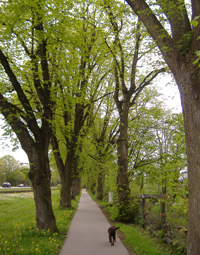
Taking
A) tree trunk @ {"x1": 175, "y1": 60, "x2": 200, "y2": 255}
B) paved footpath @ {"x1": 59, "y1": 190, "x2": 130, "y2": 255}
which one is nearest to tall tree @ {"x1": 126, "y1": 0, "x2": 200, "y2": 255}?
tree trunk @ {"x1": 175, "y1": 60, "x2": 200, "y2": 255}

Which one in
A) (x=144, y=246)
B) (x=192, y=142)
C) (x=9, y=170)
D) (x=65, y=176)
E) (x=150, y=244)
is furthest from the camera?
(x=9, y=170)

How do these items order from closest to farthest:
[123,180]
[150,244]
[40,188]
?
[150,244] → [40,188] → [123,180]

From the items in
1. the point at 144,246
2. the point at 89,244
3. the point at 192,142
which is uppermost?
the point at 192,142

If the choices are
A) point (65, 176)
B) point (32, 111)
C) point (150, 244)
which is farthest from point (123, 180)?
point (32, 111)

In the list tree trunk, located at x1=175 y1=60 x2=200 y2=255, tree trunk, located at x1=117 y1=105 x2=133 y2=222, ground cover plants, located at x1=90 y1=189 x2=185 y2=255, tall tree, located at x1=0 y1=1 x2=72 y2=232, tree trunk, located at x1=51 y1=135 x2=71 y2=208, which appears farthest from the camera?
tree trunk, located at x1=51 y1=135 x2=71 y2=208

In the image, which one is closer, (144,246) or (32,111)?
(144,246)

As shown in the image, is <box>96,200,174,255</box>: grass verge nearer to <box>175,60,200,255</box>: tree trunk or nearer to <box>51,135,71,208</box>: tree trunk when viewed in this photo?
<box>175,60,200,255</box>: tree trunk

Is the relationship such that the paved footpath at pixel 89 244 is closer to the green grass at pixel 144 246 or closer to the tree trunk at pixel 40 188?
the green grass at pixel 144 246

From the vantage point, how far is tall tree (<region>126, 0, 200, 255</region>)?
14.1ft

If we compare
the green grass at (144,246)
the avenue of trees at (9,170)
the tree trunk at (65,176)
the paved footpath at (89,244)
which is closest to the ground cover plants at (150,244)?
the green grass at (144,246)

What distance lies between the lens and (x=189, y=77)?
4.55 m

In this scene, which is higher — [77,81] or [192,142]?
[77,81]

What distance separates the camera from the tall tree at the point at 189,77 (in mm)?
4309

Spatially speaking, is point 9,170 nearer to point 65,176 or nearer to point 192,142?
point 65,176
